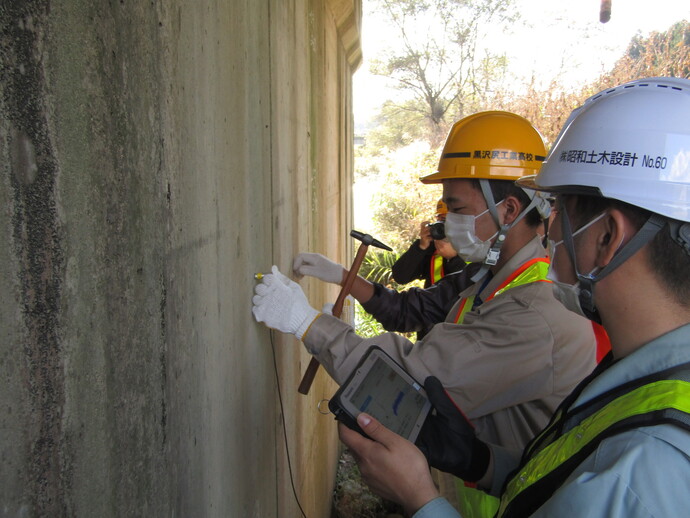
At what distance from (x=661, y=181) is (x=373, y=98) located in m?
32.0

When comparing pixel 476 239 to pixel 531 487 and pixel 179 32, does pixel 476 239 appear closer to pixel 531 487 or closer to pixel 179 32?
pixel 531 487

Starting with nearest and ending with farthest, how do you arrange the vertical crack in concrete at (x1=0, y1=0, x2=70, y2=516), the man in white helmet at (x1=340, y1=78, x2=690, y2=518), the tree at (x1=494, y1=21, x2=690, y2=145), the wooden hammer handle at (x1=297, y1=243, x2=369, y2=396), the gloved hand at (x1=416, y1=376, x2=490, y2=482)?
1. the vertical crack in concrete at (x1=0, y1=0, x2=70, y2=516)
2. the man in white helmet at (x1=340, y1=78, x2=690, y2=518)
3. the gloved hand at (x1=416, y1=376, x2=490, y2=482)
4. the wooden hammer handle at (x1=297, y1=243, x2=369, y2=396)
5. the tree at (x1=494, y1=21, x2=690, y2=145)

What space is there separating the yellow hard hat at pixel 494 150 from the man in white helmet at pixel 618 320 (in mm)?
1121

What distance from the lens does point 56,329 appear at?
0.73 metres

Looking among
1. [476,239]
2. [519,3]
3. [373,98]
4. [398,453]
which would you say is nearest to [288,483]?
[398,453]

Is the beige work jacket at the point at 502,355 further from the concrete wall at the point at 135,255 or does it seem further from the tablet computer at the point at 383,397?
the concrete wall at the point at 135,255

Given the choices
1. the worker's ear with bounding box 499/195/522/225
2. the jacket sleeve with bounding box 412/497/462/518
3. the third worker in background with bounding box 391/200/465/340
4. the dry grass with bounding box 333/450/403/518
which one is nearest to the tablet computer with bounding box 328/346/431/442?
the jacket sleeve with bounding box 412/497/462/518

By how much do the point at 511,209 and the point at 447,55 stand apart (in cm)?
2618

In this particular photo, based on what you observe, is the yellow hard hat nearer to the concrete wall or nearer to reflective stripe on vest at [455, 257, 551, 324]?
reflective stripe on vest at [455, 257, 551, 324]

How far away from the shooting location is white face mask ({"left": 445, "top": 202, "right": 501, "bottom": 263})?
2521mm

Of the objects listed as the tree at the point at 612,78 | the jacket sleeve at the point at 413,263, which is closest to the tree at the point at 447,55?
the tree at the point at 612,78

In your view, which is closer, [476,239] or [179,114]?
[179,114]

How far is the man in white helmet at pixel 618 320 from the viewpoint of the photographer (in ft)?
2.88

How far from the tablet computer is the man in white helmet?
0.10 meters
